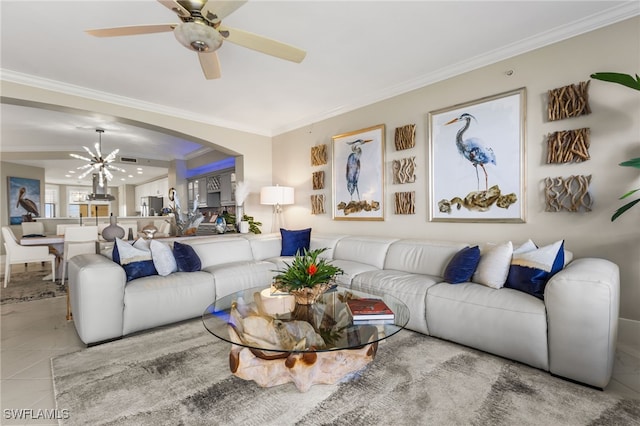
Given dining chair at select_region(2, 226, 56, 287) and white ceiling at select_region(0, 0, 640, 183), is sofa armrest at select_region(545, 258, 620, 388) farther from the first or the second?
dining chair at select_region(2, 226, 56, 287)

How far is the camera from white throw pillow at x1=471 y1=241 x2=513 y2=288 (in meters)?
2.34

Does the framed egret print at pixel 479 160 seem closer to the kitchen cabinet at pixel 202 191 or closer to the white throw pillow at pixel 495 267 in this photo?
the white throw pillow at pixel 495 267

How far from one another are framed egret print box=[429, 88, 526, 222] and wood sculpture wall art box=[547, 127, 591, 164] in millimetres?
227

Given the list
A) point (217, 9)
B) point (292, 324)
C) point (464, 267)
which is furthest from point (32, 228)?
point (464, 267)

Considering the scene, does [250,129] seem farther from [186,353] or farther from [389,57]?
[186,353]

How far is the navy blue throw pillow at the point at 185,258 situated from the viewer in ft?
10.6

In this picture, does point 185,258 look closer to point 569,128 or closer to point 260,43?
point 260,43

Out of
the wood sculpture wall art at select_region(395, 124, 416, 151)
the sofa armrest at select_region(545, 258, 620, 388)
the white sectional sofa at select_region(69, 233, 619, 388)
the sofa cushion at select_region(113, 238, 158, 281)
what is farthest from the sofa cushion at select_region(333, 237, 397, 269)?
the sofa cushion at select_region(113, 238, 158, 281)

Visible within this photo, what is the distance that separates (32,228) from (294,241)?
611 centimetres

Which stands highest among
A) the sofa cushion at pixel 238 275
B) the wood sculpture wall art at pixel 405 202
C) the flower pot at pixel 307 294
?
the wood sculpture wall art at pixel 405 202

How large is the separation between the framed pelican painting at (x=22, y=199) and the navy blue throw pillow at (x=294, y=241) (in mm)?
7955

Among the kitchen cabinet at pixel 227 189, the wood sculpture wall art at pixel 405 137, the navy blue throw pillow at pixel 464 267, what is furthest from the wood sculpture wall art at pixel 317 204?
the kitchen cabinet at pixel 227 189

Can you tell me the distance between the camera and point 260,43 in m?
2.11

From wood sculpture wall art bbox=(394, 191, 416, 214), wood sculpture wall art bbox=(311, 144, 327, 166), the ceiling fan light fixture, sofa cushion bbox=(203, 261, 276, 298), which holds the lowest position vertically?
sofa cushion bbox=(203, 261, 276, 298)
